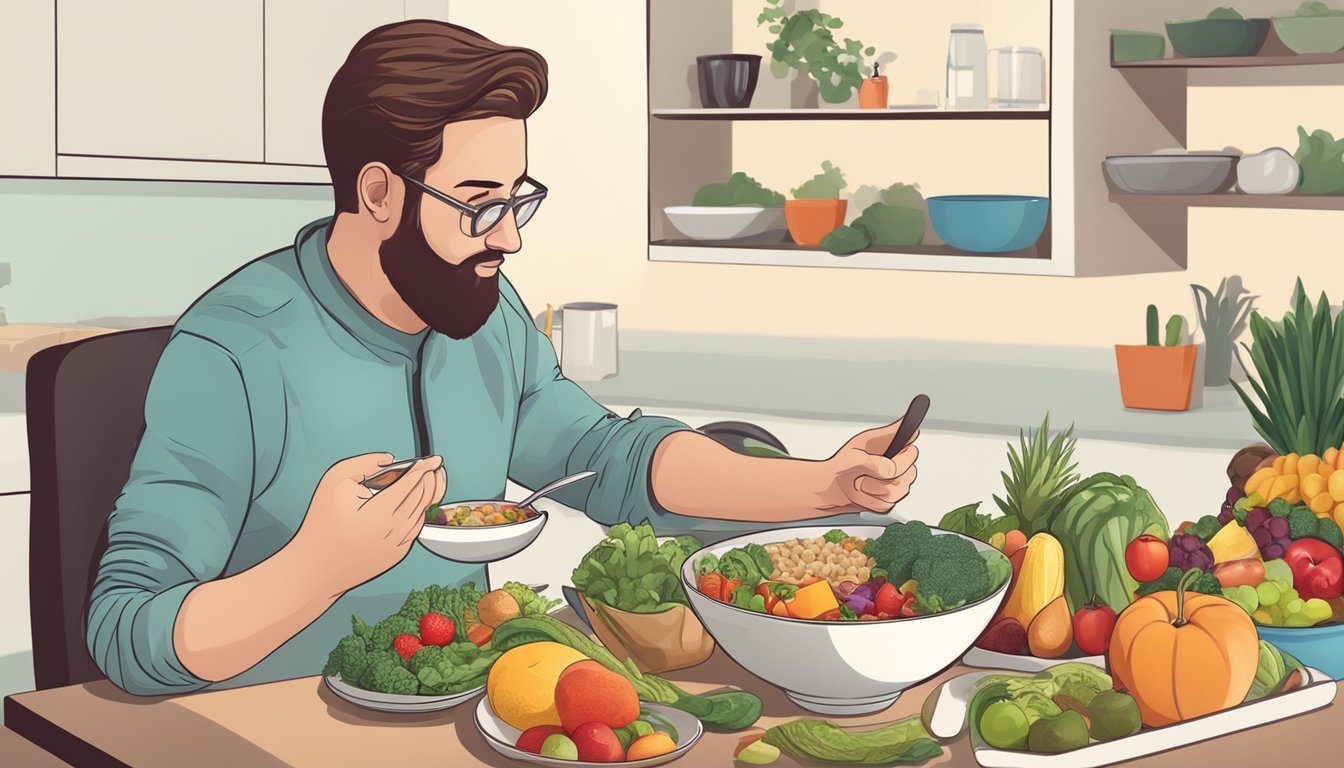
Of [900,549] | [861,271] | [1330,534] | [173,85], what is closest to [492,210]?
[900,549]

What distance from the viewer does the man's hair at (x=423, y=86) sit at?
1.71 meters

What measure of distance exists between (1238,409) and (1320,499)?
155 cm

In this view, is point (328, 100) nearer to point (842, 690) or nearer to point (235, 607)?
point (235, 607)

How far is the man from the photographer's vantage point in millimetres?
1563

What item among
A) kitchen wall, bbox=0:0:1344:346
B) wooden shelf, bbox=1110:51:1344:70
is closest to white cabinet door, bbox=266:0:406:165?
kitchen wall, bbox=0:0:1344:346

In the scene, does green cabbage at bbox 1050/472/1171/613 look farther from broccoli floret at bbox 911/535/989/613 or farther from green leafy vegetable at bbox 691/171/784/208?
green leafy vegetable at bbox 691/171/784/208

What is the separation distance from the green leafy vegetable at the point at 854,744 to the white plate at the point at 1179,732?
0.15ft

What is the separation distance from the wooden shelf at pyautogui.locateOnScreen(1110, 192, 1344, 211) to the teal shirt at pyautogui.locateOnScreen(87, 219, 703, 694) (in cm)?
142

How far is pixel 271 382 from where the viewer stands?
5.80 ft

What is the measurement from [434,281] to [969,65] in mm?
1780

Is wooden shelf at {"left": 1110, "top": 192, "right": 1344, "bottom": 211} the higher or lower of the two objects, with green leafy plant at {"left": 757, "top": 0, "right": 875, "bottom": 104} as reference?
lower

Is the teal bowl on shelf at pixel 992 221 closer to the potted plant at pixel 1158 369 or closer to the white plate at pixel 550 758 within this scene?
the potted plant at pixel 1158 369

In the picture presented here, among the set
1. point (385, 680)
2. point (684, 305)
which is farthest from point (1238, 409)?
point (385, 680)

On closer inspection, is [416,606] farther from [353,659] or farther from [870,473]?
[870,473]
